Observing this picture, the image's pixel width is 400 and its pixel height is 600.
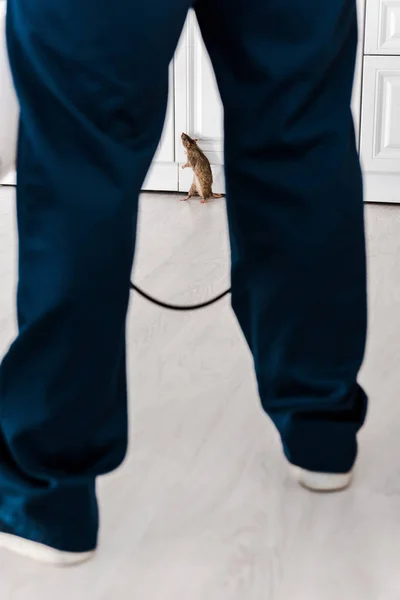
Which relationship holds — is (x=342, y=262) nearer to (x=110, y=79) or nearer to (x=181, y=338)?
(x=110, y=79)

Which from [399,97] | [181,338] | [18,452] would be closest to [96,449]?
[18,452]

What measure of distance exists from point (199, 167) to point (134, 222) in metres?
1.58

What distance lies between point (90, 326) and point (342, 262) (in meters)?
0.29

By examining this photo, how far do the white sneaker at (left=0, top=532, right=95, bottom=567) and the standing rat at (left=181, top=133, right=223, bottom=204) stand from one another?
62.1 inches

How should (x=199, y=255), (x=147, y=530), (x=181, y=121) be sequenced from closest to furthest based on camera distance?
(x=147, y=530), (x=199, y=255), (x=181, y=121)

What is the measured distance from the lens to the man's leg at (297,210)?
807 mm

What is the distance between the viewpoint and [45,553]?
86 cm

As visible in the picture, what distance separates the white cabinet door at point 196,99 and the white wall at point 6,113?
1.54 metres

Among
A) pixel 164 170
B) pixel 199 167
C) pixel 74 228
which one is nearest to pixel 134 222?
pixel 74 228

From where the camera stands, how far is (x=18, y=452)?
31.9 inches

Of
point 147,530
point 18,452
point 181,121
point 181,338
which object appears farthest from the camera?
point 181,121

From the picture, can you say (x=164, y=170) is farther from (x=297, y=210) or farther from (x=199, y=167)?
(x=297, y=210)

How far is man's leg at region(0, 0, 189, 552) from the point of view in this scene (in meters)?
0.70

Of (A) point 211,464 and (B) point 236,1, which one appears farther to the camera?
(A) point 211,464
